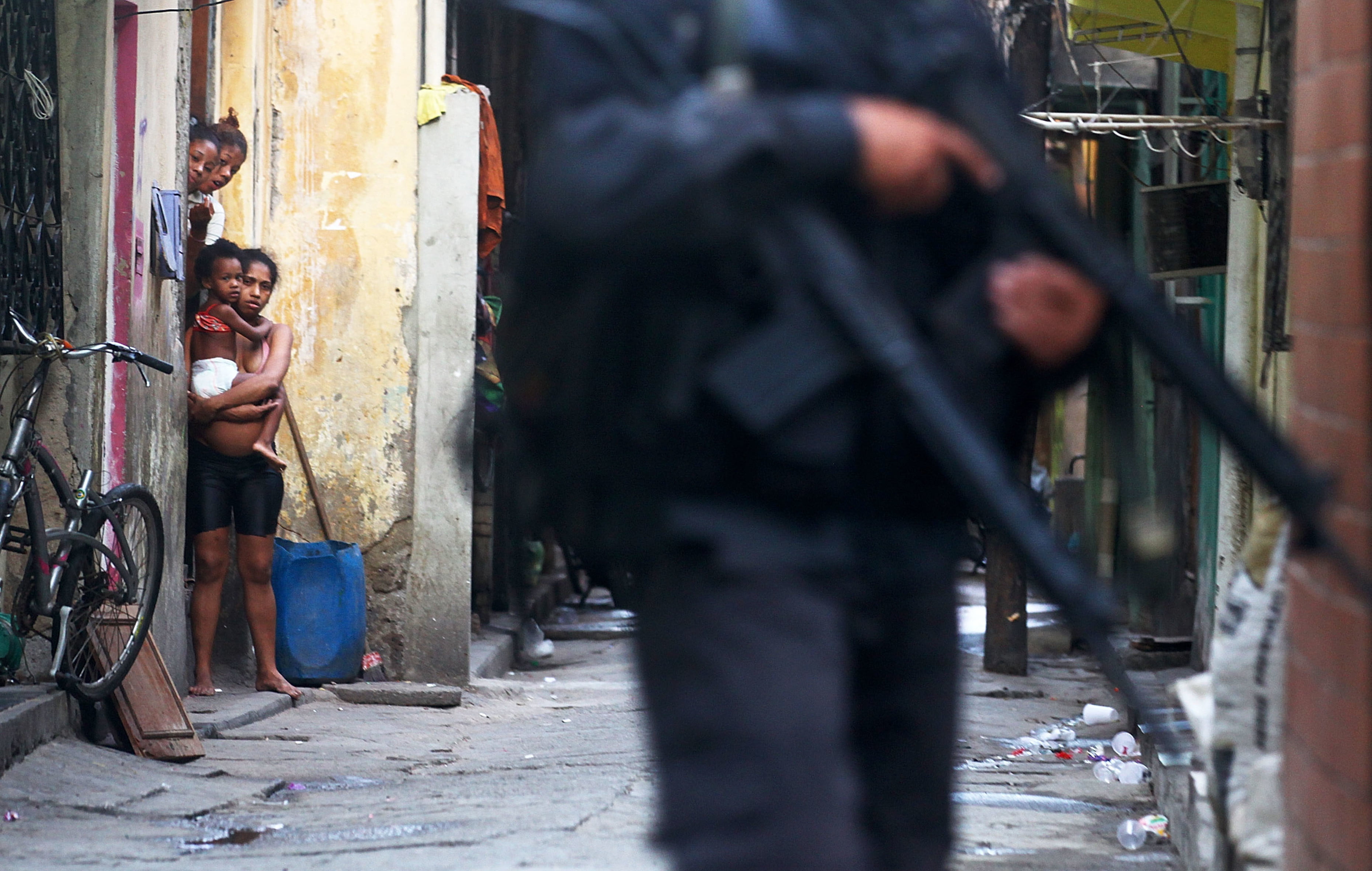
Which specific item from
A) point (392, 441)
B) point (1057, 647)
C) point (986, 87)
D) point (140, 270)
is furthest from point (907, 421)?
point (1057, 647)

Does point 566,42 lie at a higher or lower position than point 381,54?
lower

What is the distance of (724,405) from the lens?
5.44 feet

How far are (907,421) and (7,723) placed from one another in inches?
177

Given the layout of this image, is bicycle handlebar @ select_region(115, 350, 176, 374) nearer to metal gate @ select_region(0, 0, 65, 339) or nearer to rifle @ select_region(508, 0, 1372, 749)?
metal gate @ select_region(0, 0, 65, 339)

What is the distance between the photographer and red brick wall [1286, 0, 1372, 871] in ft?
5.83

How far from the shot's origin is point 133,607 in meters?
6.63

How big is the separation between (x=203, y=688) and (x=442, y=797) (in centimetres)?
264

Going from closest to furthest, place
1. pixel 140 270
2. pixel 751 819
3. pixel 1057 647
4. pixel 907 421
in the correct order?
pixel 751 819, pixel 907 421, pixel 140 270, pixel 1057 647

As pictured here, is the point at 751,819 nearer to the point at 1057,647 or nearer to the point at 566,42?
the point at 566,42

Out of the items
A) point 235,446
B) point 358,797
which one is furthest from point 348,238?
point 358,797

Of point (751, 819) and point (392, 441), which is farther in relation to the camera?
point (392, 441)

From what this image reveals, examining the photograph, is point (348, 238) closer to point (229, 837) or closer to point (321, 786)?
point (321, 786)

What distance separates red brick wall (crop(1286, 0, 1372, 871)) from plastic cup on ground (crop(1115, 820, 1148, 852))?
288 centimetres

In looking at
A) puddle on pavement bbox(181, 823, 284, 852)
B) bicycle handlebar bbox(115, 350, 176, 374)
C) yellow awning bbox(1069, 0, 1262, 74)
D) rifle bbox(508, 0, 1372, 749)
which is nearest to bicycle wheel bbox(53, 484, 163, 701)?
bicycle handlebar bbox(115, 350, 176, 374)
